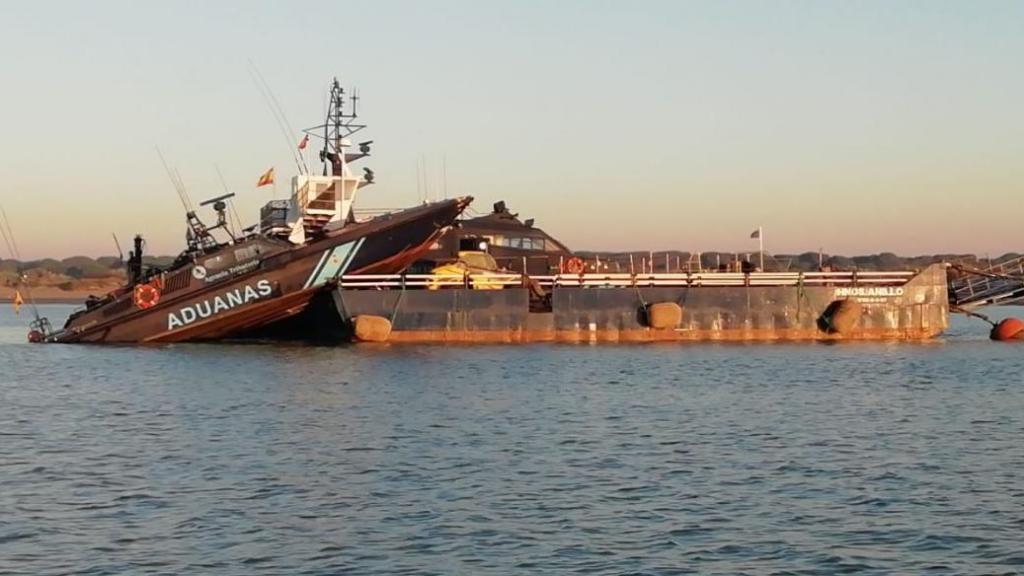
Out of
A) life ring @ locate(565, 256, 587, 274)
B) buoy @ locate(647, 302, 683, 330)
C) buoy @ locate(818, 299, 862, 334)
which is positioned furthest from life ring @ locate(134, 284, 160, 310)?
buoy @ locate(818, 299, 862, 334)

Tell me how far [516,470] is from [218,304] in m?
28.0

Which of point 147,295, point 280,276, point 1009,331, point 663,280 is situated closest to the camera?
point 280,276

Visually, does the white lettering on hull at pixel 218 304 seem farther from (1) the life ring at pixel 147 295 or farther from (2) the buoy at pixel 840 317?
(2) the buoy at pixel 840 317

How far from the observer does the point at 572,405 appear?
31094 mm

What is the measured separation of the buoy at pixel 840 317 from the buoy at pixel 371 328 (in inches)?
575

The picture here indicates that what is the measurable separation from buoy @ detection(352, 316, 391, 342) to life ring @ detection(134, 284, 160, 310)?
23.4 feet

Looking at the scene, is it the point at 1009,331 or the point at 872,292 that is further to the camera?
the point at 1009,331

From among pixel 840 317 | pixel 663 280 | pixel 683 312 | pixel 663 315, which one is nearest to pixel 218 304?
pixel 663 315

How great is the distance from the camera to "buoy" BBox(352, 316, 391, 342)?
47.3 meters

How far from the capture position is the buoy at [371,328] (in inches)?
1864

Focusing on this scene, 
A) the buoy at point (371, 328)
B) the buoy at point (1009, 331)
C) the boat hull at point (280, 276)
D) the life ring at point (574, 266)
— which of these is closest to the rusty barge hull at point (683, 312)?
the buoy at point (371, 328)

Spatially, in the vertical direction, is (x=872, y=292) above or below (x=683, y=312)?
above

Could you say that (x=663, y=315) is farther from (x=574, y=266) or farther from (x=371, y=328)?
(x=371, y=328)

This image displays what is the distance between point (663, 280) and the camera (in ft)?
161
